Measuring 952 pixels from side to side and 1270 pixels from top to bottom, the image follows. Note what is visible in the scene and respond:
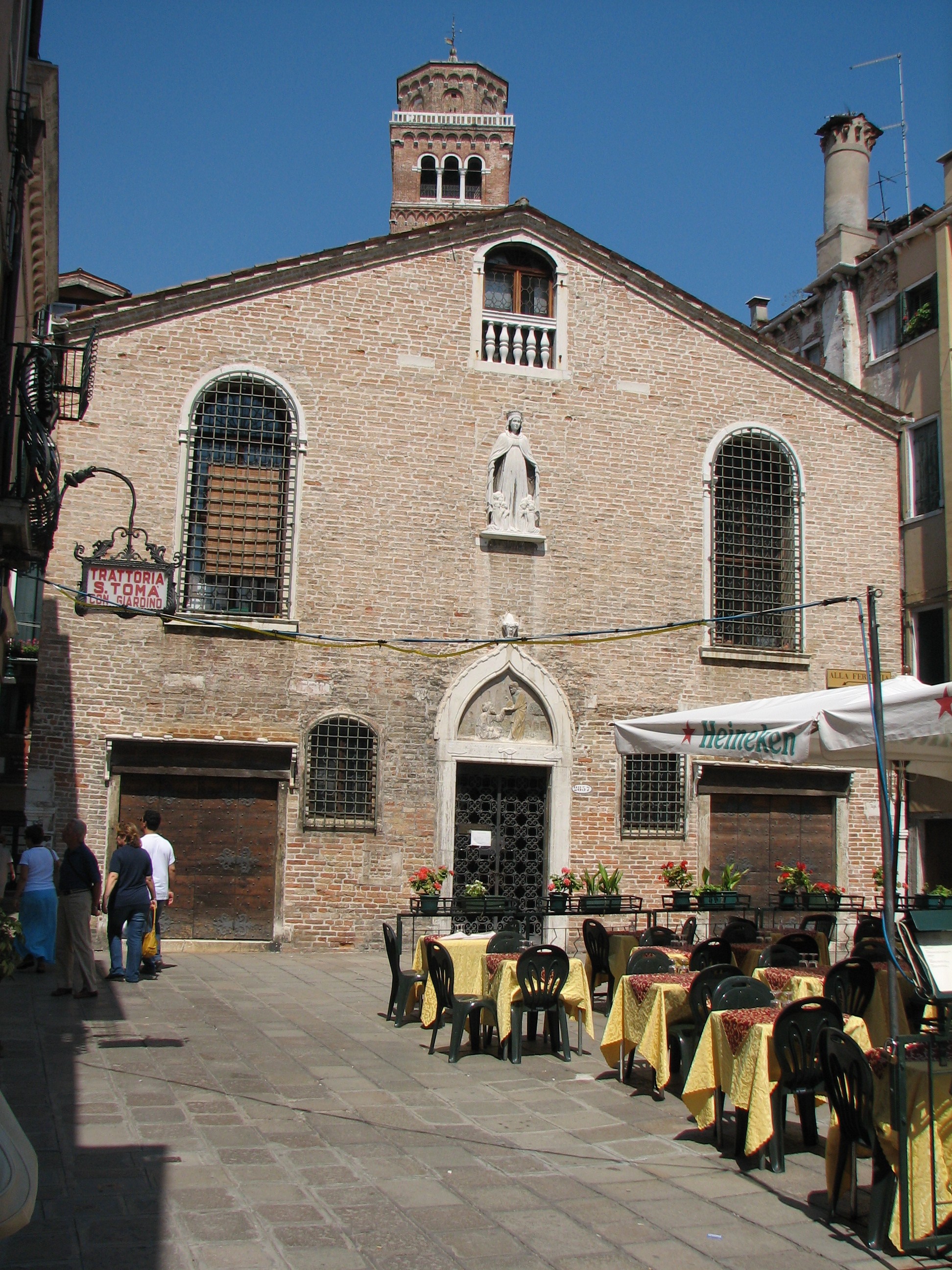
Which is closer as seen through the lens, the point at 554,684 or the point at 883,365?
the point at 554,684

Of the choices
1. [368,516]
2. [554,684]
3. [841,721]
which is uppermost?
[368,516]

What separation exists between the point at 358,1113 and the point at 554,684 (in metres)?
8.94

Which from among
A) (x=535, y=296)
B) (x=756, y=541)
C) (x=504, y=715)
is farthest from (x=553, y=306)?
(x=504, y=715)

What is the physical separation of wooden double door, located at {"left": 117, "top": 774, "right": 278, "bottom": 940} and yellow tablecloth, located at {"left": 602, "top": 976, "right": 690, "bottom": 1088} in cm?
720

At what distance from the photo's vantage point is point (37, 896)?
37.9 feet

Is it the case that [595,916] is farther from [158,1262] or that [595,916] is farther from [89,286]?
[89,286]

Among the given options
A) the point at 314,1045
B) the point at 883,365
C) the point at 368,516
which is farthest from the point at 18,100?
the point at 883,365

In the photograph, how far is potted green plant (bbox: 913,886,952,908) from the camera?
13.1 m

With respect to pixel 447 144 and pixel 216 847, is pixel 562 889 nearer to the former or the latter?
pixel 216 847

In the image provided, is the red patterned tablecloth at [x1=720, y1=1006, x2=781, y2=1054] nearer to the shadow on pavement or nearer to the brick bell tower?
the shadow on pavement

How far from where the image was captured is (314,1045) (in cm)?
900

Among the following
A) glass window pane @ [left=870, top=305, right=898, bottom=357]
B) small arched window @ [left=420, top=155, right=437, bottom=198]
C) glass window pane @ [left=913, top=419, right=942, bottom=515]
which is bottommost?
glass window pane @ [left=913, top=419, right=942, bottom=515]

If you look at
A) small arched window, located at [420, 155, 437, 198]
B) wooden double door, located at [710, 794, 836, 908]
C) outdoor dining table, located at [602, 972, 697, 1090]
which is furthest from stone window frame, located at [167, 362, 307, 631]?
small arched window, located at [420, 155, 437, 198]

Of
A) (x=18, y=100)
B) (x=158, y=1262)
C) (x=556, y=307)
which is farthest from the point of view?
(x=556, y=307)
